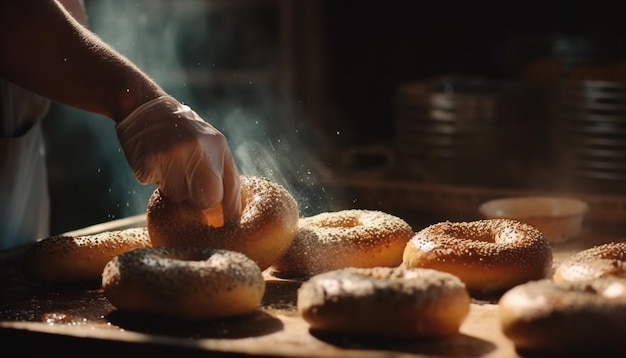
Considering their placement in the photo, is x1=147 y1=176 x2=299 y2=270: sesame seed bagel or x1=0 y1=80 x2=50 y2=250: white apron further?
x1=0 y1=80 x2=50 y2=250: white apron

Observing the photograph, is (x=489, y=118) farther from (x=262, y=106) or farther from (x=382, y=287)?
(x=382, y=287)

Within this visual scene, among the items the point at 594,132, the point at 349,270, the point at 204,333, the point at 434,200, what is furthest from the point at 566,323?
the point at 594,132

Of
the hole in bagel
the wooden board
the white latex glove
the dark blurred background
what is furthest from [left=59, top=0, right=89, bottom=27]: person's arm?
the dark blurred background

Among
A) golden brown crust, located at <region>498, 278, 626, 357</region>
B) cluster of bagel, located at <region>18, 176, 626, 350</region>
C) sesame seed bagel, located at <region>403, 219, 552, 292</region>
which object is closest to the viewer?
golden brown crust, located at <region>498, 278, 626, 357</region>

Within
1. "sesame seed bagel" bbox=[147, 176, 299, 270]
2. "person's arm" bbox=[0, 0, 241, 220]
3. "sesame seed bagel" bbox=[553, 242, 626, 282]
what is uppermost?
"person's arm" bbox=[0, 0, 241, 220]

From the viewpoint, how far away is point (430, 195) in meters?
3.39

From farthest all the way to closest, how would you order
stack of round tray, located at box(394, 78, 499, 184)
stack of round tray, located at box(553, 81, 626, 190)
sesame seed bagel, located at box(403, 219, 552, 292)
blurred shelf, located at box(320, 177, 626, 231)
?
stack of round tray, located at box(394, 78, 499, 184), stack of round tray, located at box(553, 81, 626, 190), blurred shelf, located at box(320, 177, 626, 231), sesame seed bagel, located at box(403, 219, 552, 292)

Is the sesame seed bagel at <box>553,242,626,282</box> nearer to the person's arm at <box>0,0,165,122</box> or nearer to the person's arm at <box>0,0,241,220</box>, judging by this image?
the person's arm at <box>0,0,241,220</box>

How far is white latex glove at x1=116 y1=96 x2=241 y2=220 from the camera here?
2.39 m

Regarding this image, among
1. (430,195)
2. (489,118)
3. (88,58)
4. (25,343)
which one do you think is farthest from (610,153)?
(25,343)

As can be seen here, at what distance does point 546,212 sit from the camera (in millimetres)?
3053

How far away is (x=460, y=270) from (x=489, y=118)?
1.90m

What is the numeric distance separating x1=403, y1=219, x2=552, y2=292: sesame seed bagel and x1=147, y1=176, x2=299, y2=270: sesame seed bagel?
13.4 inches

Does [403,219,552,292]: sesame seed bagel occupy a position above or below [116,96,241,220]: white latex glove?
below
